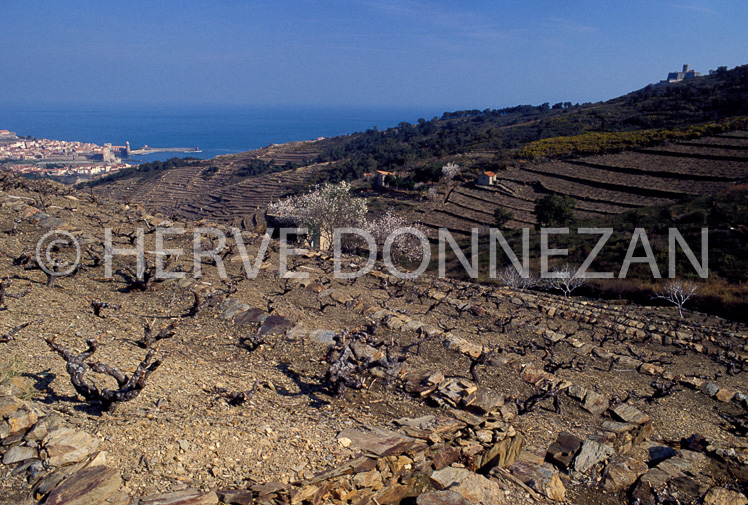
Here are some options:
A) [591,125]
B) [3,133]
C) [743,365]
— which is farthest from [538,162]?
[3,133]

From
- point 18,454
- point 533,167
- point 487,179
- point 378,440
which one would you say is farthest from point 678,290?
point 533,167

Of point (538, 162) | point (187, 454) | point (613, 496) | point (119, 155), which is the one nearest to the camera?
point (187, 454)

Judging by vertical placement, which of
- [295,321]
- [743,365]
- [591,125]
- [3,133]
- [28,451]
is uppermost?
[3,133]

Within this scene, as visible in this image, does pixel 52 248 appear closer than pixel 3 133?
Yes

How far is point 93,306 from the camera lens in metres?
6.25

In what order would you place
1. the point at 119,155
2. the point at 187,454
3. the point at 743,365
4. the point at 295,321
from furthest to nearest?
the point at 119,155
the point at 743,365
the point at 295,321
the point at 187,454

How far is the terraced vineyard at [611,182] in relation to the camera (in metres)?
35.4

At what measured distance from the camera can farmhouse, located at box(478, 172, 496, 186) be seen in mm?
46438

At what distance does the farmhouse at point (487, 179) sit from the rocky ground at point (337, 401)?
37.8 m

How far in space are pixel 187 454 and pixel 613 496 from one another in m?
4.03

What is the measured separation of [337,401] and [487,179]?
44.4 m

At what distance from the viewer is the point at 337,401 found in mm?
4934

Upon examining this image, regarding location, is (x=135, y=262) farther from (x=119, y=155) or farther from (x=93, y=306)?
(x=119, y=155)

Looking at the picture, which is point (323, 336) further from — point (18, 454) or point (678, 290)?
point (678, 290)
